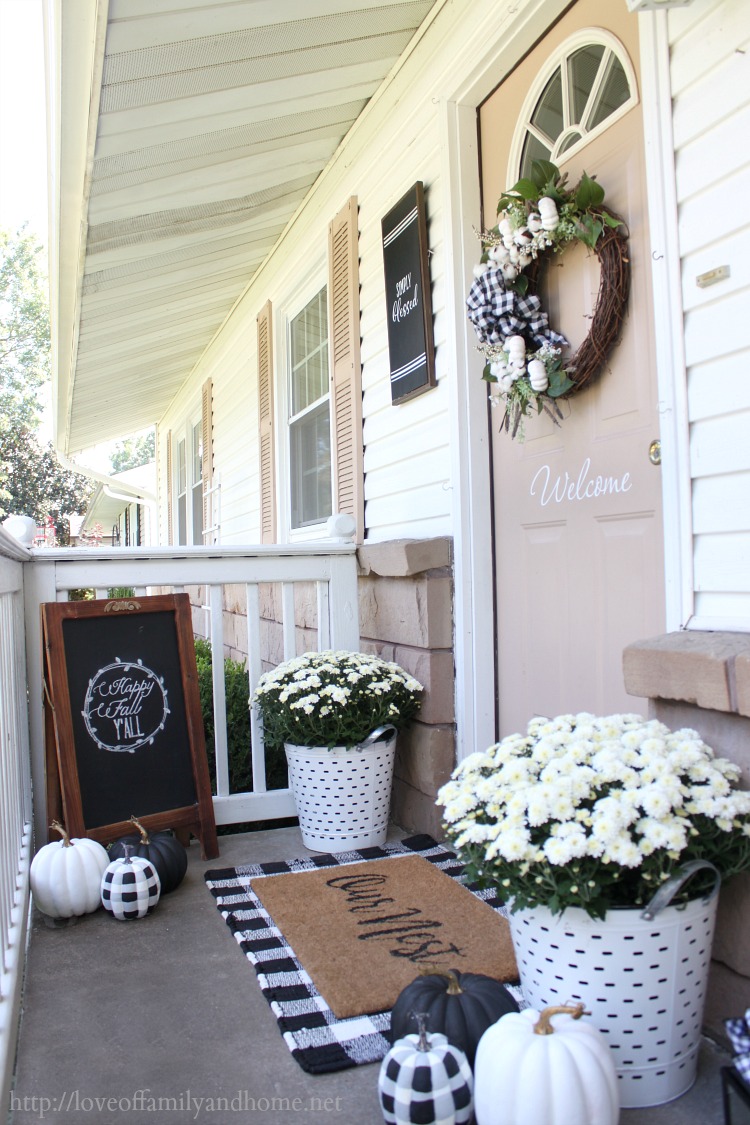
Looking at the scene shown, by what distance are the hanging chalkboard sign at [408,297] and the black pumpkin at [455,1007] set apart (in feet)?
6.47

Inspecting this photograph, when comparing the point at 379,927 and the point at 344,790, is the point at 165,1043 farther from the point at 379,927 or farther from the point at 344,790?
the point at 344,790

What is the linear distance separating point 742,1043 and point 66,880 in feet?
5.45

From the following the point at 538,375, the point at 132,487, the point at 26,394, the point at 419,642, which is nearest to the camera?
the point at 538,375

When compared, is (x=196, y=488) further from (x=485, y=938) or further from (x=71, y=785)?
(x=485, y=938)

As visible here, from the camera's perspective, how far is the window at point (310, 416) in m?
4.45

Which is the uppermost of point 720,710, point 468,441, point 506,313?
point 506,313

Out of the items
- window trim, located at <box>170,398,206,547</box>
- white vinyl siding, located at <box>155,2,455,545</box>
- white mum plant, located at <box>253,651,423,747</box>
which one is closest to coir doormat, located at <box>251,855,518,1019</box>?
white mum plant, located at <box>253,651,423,747</box>

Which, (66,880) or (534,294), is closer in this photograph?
(66,880)

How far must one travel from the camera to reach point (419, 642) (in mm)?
2900

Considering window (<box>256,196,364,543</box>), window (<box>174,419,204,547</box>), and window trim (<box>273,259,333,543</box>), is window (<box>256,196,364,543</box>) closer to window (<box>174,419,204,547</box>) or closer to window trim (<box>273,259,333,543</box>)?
window trim (<box>273,259,333,543</box>)

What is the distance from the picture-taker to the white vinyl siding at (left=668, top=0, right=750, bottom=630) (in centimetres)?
167

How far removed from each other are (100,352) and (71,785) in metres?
4.64

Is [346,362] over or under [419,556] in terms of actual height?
over

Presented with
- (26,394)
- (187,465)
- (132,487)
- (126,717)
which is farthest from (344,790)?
(26,394)
